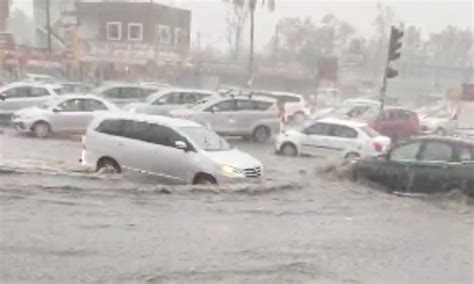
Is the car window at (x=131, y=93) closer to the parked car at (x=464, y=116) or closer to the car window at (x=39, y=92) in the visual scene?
the car window at (x=39, y=92)

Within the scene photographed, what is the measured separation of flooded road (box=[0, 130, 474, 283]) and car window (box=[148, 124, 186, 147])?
82cm

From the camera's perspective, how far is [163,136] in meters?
14.7

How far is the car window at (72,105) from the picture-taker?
2397 cm

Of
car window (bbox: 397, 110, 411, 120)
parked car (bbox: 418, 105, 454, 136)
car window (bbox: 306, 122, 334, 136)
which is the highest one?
car window (bbox: 306, 122, 334, 136)

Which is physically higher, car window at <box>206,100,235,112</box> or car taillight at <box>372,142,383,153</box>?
car window at <box>206,100,235,112</box>

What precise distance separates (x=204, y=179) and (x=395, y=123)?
55.2 feet

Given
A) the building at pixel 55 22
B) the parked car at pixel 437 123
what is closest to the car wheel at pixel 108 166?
the parked car at pixel 437 123

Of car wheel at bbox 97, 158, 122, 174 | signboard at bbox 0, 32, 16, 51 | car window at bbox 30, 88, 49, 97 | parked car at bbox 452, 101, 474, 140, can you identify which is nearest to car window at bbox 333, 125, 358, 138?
car wheel at bbox 97, 158, 122, 174

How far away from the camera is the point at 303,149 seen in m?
22.4

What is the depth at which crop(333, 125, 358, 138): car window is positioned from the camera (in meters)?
21.6

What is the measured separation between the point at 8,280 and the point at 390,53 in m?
17.0

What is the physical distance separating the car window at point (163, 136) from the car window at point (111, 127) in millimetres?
756

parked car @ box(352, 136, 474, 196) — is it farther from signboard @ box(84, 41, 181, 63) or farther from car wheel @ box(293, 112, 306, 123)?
signboard @ box(84, 41, 181, 63)

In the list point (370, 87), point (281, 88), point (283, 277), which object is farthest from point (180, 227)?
point (370, 87)
